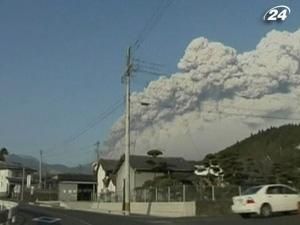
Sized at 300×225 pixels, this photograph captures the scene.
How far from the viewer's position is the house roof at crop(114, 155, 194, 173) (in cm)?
7544

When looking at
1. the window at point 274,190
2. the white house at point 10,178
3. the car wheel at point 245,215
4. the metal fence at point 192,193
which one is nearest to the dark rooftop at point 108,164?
the metal fence at point 192,193

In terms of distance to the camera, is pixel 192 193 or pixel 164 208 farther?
pixel 164 208

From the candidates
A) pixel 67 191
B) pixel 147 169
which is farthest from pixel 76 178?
pixel 147 169

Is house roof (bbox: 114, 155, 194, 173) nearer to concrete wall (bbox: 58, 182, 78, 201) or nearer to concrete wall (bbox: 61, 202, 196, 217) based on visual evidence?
concrete wall (bbox: 61, 202, 196, 217)

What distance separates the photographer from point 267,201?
95.2 feet

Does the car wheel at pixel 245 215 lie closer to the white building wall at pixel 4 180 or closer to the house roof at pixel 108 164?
the house roof at pixel 108 164

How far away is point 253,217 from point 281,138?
2379 inches

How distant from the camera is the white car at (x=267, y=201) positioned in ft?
95.2

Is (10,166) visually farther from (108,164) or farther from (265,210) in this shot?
(265,210)

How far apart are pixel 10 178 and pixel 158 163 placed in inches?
3010

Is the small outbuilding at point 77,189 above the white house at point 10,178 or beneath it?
beneath

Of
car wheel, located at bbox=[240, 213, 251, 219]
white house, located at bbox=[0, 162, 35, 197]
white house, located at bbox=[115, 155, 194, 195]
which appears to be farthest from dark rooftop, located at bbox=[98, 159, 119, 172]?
car wheel, located at bbox=[240, 213, 251, 219]

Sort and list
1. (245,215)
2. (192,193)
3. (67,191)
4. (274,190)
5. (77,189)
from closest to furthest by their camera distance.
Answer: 1. (274,190)
2. (245,215)
3. (192,193)
4. (67,191)
5. (77,189)

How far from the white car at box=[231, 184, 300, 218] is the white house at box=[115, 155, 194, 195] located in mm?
44168
